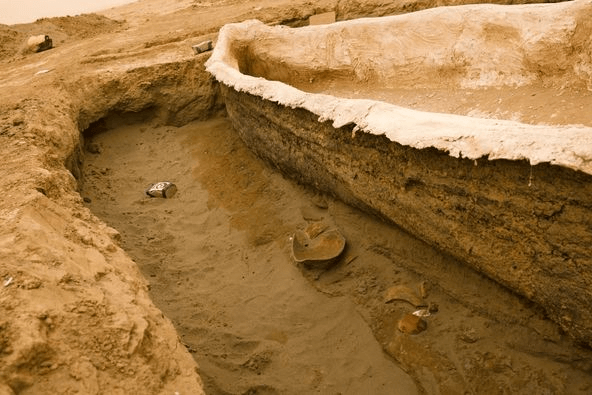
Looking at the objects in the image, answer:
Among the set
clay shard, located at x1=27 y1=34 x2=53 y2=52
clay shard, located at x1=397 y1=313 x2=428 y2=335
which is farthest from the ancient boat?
clay shard, located at x1=27 y1=34 x2=53 y2=52

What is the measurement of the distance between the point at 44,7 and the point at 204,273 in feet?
40.3

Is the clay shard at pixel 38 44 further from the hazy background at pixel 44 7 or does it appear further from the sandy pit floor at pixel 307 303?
the hazy background at pixel 44 7

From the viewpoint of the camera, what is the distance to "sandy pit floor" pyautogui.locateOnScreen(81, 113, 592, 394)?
75.0 inches

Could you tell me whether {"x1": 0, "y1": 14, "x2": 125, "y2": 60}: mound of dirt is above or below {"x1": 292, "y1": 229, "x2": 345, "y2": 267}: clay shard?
above

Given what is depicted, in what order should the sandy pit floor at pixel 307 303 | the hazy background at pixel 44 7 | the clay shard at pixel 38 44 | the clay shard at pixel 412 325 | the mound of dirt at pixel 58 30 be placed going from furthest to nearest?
the hazy background at pixel 44 7 < the mound of dirt at pixel 58 30 < the clay shard at pixel 38 44 < the clay shard at pixel 412 325 < the sandy pit floor at pixel 307 303

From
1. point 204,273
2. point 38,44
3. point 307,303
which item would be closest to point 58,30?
point 38,44

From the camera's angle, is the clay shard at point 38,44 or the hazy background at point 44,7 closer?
the clay shard at point 38,44

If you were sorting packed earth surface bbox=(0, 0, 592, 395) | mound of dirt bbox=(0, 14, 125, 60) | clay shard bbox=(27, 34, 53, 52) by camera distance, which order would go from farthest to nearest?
1. mound of dirt bbox=(0, 14, 125, 60)
2. clay shard bbox=(27, 34, 53, 52)
3. packed earth surface bbox=(0, 0, 592, 395)

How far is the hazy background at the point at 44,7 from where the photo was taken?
1143 cm

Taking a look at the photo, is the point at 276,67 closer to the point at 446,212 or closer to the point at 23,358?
the point at 446,212

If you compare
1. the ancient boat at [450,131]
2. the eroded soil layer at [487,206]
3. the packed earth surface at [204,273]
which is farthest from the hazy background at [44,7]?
the eroded soil layer at [487,206]

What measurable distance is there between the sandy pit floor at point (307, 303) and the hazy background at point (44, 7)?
→ 9805 millimetres

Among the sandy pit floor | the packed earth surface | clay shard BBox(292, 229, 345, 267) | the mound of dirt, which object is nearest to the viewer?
the packed earth surface

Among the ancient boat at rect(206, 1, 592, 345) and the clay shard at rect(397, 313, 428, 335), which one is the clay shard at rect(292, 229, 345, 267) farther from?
the clay shard at rect(397, 313, 428, 335)
